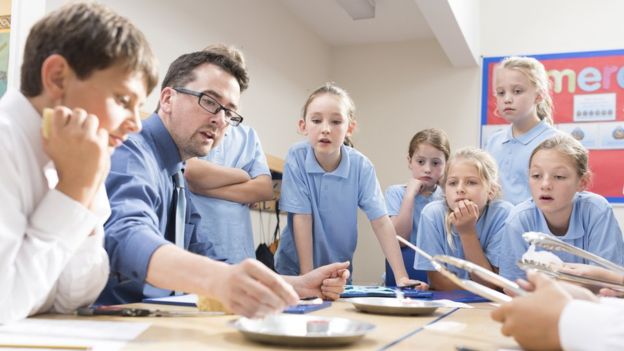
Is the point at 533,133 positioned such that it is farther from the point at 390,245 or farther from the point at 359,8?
the point at 359,8

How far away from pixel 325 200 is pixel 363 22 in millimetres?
2402

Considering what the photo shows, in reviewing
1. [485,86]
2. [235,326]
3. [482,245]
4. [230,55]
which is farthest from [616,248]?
[485,86]

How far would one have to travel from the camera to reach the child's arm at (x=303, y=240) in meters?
2.25

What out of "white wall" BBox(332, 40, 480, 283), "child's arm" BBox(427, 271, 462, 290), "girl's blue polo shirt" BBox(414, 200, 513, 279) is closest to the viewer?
"child's arm" BBox(427, 271, 462, 290)

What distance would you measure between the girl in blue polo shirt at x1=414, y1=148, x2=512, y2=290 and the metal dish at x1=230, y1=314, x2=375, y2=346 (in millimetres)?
1332

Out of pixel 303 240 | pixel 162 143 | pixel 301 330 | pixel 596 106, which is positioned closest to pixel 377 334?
pixel 301 330

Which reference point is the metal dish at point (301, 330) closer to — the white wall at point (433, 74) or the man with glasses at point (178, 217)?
the man with glasses at point (178, 217)

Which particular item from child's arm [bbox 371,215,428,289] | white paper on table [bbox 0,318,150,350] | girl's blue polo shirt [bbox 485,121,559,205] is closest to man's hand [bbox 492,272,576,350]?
white paper on table [bbox 0,318,150,350]

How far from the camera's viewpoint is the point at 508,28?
172 inches

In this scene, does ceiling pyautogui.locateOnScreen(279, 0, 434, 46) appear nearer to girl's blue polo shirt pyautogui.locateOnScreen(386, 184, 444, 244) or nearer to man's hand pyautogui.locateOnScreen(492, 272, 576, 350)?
girl's blue polo shirt pyautogui.locateOnScreen(386, 184, 444, 244)

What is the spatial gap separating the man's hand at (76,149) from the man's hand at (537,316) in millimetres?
561

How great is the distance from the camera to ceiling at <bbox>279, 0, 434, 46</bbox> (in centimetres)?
413

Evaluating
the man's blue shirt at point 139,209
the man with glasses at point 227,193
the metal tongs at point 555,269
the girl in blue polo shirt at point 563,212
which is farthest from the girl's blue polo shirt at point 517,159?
the man's blue shirt at point 139,209

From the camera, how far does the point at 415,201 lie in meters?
2.96
